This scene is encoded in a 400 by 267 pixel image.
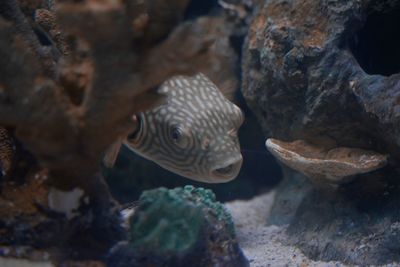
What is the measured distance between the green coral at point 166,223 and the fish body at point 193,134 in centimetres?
60

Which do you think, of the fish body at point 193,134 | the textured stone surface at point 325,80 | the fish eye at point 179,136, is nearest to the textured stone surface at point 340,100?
the textured stone surface at point 325,80

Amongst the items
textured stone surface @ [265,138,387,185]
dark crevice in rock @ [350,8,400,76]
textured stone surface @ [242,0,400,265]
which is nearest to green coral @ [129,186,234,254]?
textured stone surface @ [265,138,387,185]

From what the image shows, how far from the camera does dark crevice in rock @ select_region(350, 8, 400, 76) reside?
449 cm

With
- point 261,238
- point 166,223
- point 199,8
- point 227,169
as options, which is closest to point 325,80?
point 227,169

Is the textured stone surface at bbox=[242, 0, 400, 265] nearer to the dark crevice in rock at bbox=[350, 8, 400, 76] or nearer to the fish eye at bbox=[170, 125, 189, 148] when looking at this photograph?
the dark crevice in rock at bbox=[350, 8, 400, 76]

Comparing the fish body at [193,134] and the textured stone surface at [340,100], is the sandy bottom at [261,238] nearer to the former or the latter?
the textured stone surface at [340,100]

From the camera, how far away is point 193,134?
3664 mm

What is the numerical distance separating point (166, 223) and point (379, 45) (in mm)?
3251

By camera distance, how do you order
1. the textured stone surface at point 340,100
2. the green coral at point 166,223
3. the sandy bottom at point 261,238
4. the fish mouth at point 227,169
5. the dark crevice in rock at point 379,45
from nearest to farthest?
1. the green coral at point 166,223
2. the fish mouth at point 227,169
3. the textured stone surface at point 340,100
4. the sandy bottom at point 261,238
5. the dark crevice in rock at point 379,45

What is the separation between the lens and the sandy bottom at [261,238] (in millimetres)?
4031

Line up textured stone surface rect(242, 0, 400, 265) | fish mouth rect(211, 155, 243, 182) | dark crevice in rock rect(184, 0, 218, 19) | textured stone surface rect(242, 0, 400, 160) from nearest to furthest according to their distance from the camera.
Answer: fish mouth rect(211, 155, 243, 182)
textured stone surface rect(242, 0, 400, 160)
textured stone surface rect(242, 0, 400, 265)
dark crevice in rock rect(184, 0, 218, 19)

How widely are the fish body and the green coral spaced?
600 mm

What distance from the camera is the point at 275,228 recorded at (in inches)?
200

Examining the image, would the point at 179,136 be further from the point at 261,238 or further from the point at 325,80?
the point at 261,238
